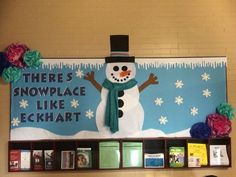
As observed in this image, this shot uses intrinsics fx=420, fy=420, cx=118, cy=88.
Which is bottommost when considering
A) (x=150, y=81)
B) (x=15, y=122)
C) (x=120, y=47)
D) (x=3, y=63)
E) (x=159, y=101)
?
(x=15, y=122)

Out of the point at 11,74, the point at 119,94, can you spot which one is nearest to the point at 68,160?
the point at 119,94

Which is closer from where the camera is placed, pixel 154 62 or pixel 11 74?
pixel 11 74

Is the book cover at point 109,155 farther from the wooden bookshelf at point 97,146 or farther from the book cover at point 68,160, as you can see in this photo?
the book cover at point 68,160

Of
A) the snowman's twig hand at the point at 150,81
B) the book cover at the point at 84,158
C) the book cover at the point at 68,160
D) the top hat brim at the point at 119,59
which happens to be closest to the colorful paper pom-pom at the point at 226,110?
the snowman's twig hand at the point at 150,81

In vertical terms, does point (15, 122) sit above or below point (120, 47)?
below

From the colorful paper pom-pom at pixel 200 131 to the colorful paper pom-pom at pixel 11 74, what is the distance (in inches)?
68.9

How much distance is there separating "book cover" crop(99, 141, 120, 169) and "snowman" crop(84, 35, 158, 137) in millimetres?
99

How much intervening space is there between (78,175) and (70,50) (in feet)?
3.96

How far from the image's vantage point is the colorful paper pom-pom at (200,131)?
399 centimetres

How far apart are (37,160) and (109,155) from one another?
682 mm

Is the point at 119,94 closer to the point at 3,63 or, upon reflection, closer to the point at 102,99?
the point at 102,99

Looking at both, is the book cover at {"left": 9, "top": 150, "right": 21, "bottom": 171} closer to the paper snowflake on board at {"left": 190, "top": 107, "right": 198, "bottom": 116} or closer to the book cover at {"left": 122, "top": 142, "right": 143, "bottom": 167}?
the book cover at {"left": 122, "top": 142, "right": 143, "bottom": 167}

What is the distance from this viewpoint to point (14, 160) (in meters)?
3.96

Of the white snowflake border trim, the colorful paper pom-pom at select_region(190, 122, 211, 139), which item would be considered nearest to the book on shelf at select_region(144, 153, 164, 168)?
the colorful paper pom-pom at select_region(190, 122, 211, 139)
